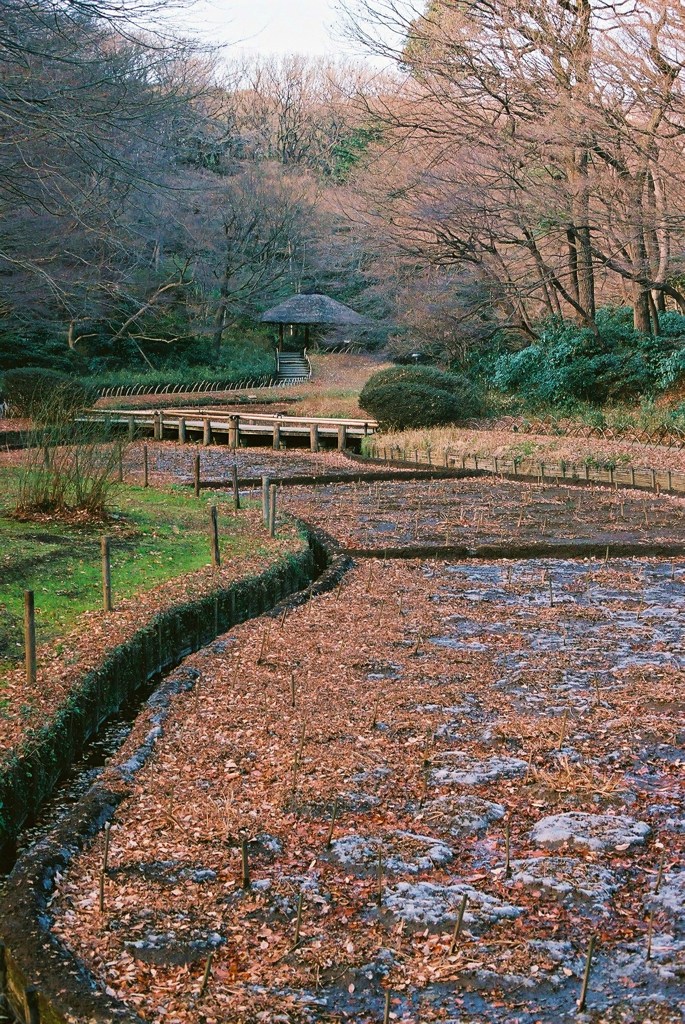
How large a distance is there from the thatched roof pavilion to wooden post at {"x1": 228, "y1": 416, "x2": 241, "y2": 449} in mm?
19438

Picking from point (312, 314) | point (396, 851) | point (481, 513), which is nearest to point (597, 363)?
point (481, 513)

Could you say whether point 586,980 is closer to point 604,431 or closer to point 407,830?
point 407,830

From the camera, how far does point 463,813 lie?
566 centimetres

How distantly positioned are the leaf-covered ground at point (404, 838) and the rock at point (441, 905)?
0.01 metres

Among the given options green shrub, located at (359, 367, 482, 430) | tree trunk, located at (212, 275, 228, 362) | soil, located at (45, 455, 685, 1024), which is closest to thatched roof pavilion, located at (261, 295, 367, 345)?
tree trunk, located at (212, 275, 228, 362)

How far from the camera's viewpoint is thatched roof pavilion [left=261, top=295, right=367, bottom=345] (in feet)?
143

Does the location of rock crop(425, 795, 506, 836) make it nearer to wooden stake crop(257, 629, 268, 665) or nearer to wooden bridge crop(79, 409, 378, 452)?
wooden stake crop(257, 629, 268, 665)

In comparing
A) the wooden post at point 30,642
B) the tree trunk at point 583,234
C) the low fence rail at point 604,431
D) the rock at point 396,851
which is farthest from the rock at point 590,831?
the tree trunk at point 583,234

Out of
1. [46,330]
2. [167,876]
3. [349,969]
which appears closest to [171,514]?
[167,876]

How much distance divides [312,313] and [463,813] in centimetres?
3921

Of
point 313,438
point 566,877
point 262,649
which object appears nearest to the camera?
point 566,877

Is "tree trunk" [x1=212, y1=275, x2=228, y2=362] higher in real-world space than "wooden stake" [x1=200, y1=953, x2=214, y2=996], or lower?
higher

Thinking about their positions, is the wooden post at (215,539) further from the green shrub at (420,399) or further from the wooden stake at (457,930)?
the green shrub at (420,399)

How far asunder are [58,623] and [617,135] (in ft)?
50.0
